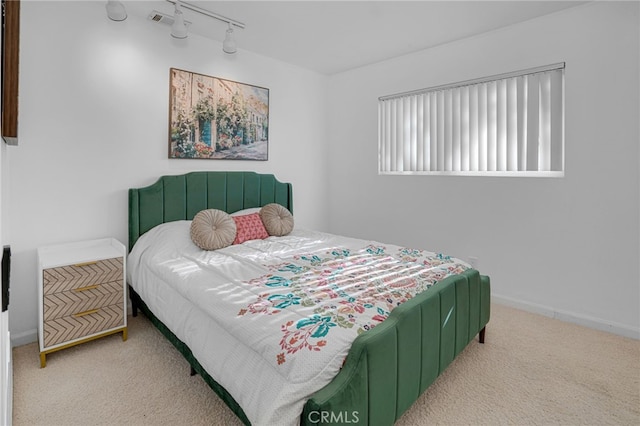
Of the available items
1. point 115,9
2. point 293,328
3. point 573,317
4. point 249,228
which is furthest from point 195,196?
point 573,317

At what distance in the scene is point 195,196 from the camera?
10.8 ft

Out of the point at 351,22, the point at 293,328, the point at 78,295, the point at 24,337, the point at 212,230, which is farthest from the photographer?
the point at 351,22

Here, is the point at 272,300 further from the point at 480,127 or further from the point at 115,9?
the point at 480,127

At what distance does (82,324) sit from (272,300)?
60.0 inches

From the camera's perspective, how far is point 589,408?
6.15 feet

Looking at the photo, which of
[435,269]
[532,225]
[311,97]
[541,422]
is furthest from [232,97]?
[541,422]

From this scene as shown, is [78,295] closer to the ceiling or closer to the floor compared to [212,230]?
closer to the floor

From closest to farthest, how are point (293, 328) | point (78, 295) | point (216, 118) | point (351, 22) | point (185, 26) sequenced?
1. point (293, 328)
2. point (78, 295)
3. point (185, 26)
4. point (351, 22)
5. point (216, 118)

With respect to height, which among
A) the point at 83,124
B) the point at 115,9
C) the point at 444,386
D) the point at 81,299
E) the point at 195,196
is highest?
the point at 115,9

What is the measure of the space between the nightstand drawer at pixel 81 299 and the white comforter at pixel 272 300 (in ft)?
0.65

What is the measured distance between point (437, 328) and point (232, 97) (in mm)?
2913

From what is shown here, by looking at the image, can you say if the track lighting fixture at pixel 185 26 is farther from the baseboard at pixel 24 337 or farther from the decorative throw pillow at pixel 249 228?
the baseboard at pixel 24 337

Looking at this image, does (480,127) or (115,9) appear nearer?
(115,9)

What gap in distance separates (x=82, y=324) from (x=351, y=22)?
3.13 metres
